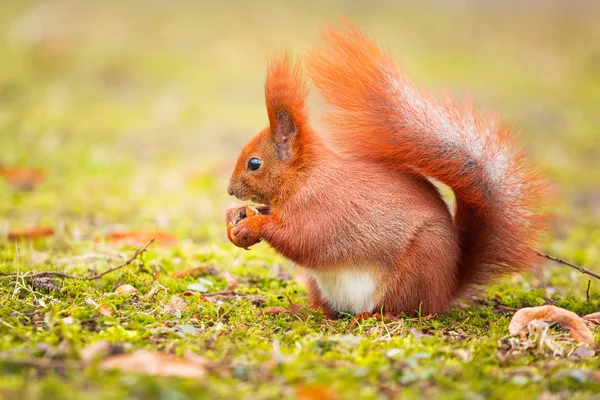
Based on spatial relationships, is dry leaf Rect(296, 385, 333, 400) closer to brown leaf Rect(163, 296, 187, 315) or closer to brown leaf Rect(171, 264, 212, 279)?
brown leaf Rect(163, 296, 187, 315)

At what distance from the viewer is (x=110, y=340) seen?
215 centimetres

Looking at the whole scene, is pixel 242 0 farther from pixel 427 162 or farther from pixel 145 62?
pixel 427 162

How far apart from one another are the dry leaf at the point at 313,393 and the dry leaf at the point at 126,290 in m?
1.21

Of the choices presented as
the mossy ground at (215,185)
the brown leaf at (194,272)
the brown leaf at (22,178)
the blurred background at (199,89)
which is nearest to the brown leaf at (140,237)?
the mossy ground at (215,185)

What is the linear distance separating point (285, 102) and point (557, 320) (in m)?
1.31

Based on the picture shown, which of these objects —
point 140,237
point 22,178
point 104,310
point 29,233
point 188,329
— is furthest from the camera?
point 22,178

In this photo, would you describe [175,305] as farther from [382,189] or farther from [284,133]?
[382,189]

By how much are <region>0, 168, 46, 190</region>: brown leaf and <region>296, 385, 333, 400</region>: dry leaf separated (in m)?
3.75

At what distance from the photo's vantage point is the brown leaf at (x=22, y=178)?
16.0ft

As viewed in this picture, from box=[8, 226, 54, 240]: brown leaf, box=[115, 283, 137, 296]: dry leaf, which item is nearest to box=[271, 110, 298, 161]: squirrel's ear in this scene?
box=[115, 283, 137, 296]: dry leaf

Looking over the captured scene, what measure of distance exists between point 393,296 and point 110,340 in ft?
3.52

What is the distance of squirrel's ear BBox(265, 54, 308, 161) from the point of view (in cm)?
268

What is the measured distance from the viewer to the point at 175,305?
2.65 meters

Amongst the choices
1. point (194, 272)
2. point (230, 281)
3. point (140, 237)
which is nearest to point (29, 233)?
point (140, 237)
